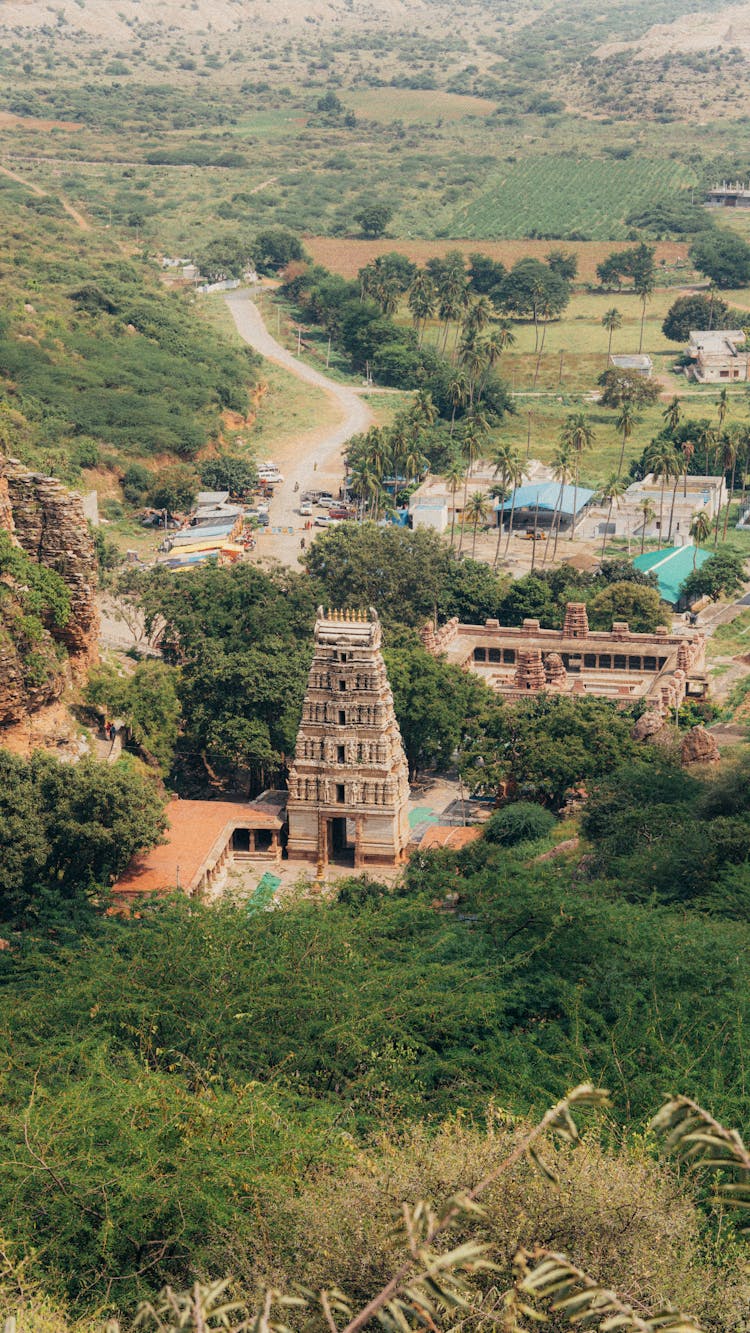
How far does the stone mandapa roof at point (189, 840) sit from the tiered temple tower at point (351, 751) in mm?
1679

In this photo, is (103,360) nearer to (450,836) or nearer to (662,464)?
(662,464)

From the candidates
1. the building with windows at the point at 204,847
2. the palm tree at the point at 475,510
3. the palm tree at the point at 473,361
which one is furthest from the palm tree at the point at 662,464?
the building with windows at the point at 204,847

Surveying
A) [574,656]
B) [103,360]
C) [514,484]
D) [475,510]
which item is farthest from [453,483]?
[103,360]

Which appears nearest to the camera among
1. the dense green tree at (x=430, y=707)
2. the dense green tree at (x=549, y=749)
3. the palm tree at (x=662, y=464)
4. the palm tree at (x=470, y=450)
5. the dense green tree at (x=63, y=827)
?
the dense green tree at (x=63, y=827)

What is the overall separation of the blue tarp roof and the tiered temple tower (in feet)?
161

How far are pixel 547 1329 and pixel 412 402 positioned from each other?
119 meters

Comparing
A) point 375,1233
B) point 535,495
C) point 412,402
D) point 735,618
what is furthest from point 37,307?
point 375,1233

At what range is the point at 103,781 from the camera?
1977 inches

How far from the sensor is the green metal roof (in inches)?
3639

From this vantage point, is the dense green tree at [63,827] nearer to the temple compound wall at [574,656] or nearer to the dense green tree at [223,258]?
the temple compound wall at [574,656]

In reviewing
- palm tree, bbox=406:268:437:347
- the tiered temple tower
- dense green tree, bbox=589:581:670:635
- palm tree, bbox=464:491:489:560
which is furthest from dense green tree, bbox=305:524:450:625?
palm tree, bbox=406:268:437:347

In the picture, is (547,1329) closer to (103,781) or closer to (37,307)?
(103,781)

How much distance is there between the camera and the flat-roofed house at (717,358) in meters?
147

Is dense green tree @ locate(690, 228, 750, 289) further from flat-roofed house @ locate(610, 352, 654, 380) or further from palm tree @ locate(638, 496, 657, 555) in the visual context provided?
palm tree @ locate(638, 496, 657, 555)
